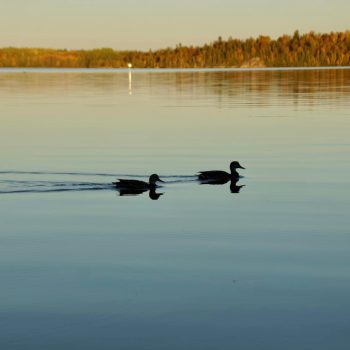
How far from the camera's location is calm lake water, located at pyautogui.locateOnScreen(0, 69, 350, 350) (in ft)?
40.4

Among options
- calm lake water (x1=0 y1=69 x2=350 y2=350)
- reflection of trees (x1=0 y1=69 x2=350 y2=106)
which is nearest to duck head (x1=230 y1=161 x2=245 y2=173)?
calm lake water (x1=0 y1=69 x2=350 y2=350)

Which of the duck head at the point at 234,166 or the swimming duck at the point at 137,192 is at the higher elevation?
the duck head at the point at 234,166

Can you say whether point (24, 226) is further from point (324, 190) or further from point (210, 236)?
point (324, 190)

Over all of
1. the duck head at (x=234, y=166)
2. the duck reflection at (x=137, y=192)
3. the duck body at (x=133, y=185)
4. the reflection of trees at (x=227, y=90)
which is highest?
the reflection of trees at (x=227, y=90)

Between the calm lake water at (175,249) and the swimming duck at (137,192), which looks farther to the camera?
the swimming duck at (137,192)

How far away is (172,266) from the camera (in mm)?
15977

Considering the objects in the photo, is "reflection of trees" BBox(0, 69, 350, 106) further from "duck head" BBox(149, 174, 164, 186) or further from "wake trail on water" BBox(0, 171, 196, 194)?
"duck head" BBox(149, 174, 164, 186)

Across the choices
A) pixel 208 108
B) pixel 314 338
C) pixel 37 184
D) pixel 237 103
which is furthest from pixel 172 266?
pixel 237 103

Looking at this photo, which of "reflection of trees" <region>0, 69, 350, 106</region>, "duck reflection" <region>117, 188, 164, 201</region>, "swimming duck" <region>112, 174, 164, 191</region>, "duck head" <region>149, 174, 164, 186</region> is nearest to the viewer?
"duck reflection" <region>117, 188, 164, 201</region>

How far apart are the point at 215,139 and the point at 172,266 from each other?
27.4 m

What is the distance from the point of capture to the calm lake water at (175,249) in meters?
12.3

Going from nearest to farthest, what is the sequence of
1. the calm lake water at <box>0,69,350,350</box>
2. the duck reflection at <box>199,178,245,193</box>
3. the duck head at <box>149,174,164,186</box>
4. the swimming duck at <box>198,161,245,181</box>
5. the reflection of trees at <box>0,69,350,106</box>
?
1. the calm lake water at <box>0,69,350,350</box>
2. the duck head at <box>149,174,164,186</box>
3. the duck reflection at <box>199,178,245,193</box>
4. the swimming duck at <box>198,161,245,181</box>
5. the reflection of trees at <box>0,69,350,106</box>

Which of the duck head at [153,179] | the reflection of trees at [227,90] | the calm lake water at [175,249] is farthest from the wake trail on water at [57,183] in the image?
the reflection of trees at [227,90]

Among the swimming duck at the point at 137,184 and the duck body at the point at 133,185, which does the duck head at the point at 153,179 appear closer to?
the swimming duck at the point at 137,184
